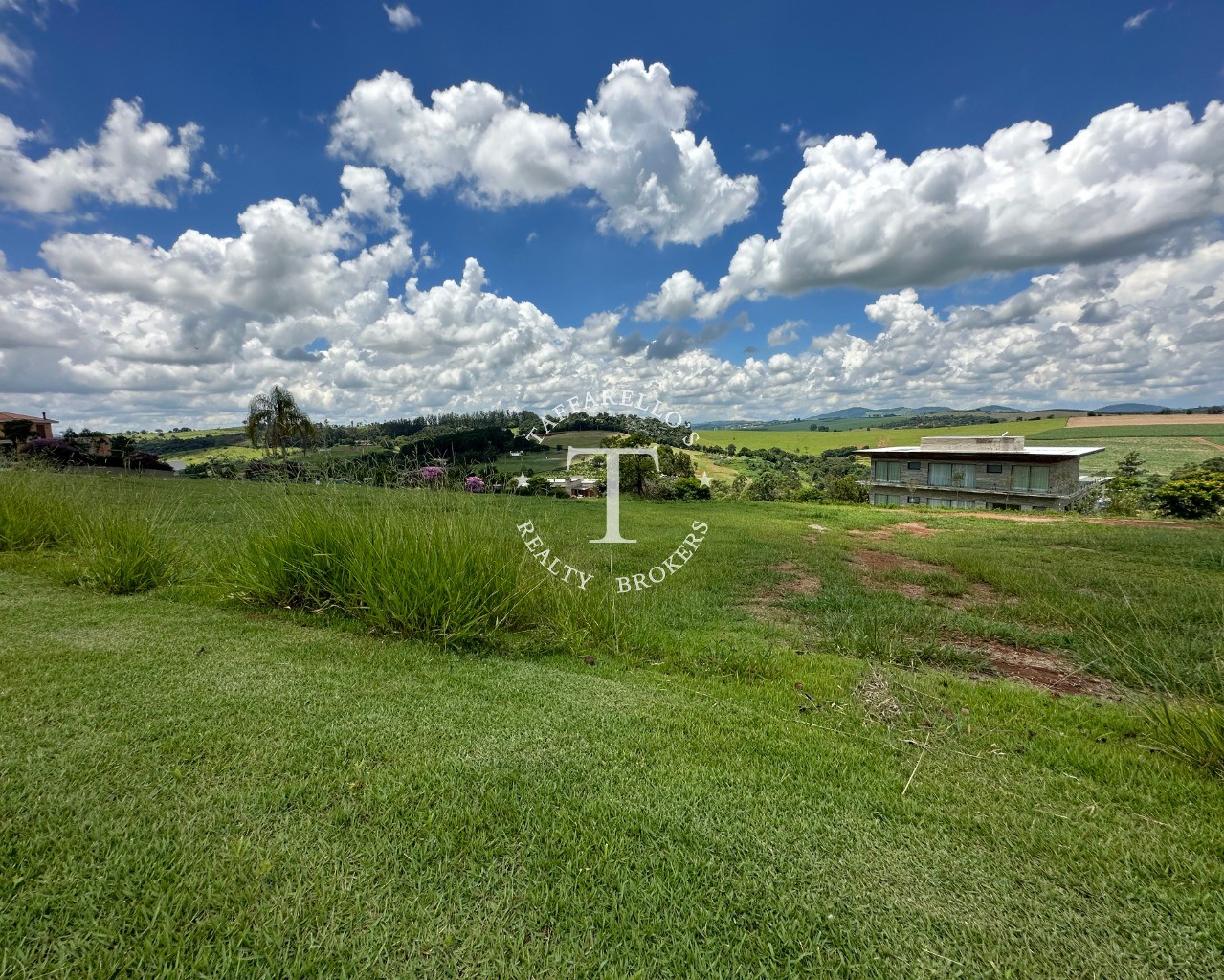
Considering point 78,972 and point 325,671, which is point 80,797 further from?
point 325,671

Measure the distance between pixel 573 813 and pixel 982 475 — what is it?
38.2 m

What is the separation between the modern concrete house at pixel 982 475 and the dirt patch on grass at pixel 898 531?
77.4ft

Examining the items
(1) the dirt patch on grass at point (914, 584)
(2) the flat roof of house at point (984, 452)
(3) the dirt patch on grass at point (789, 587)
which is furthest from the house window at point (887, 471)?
(3) the dirt patch on grass at point (789, 587)

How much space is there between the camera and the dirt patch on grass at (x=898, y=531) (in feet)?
36.6

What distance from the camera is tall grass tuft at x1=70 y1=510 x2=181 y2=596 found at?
4.96 meters

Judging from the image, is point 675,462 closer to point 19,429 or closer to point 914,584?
point 914,584

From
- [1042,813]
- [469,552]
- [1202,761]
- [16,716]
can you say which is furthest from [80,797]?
[1202,761]

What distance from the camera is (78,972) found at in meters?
1.22

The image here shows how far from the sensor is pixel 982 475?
31.8m

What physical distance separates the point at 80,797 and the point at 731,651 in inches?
135

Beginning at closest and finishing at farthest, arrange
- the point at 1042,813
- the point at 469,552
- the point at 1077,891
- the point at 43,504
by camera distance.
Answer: the point at 1077,891 < the point at 1042,813 < the point at 469,552 < the point at 43,504

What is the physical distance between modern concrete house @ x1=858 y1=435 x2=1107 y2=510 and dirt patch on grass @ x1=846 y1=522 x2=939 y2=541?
23.6 m

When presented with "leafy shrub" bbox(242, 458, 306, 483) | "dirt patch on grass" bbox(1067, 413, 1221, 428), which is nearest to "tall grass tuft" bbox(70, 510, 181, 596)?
"leafy shrub" bbox(242, 458, 306, 483)

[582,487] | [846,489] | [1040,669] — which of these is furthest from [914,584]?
[846,489]
